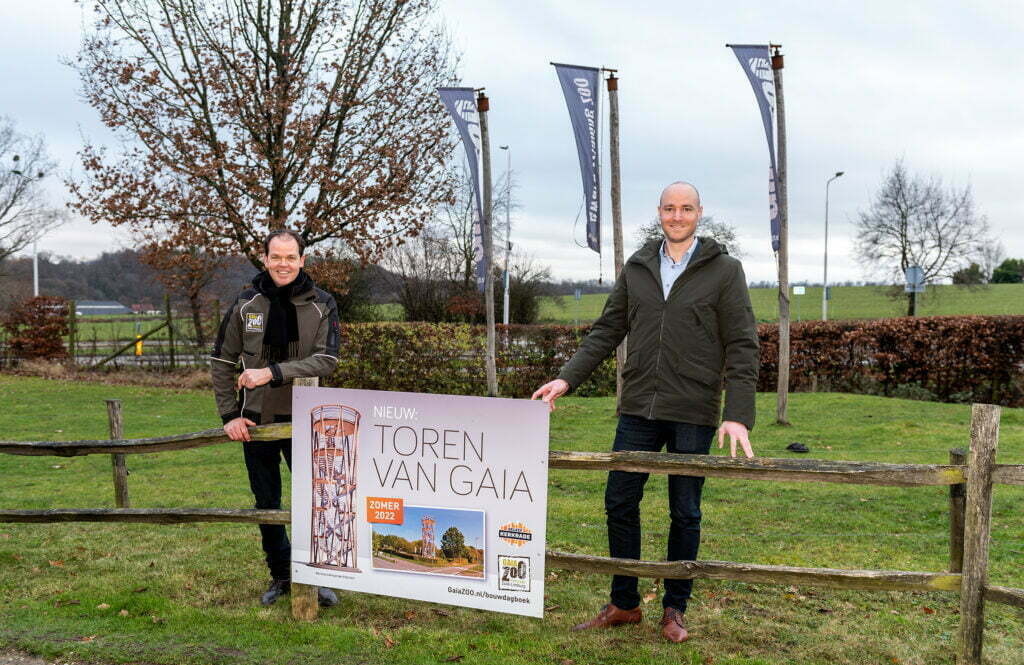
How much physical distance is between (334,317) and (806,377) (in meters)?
15.8

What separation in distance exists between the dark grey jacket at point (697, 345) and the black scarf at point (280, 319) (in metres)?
1.67

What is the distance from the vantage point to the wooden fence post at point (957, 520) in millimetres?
4484

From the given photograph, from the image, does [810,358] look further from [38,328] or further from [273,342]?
[38,328]

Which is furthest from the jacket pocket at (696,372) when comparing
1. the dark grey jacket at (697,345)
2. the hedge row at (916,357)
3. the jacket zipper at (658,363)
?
the hedge row at (916,357)

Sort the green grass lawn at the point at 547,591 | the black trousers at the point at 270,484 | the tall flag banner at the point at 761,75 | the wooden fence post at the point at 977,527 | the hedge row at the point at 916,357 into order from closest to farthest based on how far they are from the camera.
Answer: the wooden fence post at the point at 977,527 → the green grass lawn at the point at 547,591 → the black trousers at the point at 270,484 → the tall flag banner at the point at 761,75 → the hedge row at the point at 916,357

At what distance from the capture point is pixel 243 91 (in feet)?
56.8

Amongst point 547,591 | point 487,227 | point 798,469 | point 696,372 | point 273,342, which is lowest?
point 547,591

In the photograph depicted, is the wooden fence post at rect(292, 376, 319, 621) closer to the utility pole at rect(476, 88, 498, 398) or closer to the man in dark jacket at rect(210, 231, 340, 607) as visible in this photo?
the man in dark jacket at rect(210, 231, 340, 607)

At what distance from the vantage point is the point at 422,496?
4.36 m

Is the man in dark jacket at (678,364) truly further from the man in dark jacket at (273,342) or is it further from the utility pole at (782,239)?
the utility pole at (782,239)

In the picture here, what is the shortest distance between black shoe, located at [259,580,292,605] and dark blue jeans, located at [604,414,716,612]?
6.67 ft

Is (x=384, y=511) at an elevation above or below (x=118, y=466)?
above

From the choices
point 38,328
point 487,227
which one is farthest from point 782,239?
point 38,328

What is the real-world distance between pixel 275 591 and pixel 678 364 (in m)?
2.78
